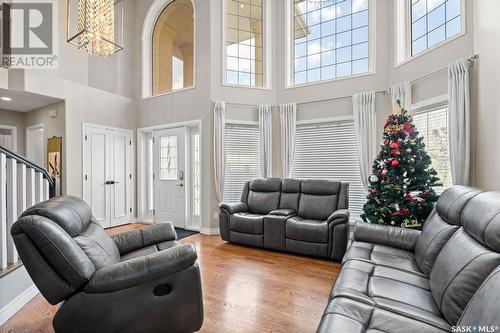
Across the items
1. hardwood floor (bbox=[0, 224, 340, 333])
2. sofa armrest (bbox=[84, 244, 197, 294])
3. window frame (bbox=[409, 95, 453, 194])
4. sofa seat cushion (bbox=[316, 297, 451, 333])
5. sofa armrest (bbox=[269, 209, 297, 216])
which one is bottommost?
hardwood floor (bbox=[0, 224, 340, 333])

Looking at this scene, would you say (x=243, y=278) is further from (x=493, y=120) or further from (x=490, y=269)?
(x=493, y=120)

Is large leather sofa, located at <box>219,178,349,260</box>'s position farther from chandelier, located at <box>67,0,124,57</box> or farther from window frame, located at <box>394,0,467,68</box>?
chandelier, located at <box>67,0,124,57</box>

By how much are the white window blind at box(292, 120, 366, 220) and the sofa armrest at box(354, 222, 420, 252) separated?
1.94m

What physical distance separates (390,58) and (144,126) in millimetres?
5108

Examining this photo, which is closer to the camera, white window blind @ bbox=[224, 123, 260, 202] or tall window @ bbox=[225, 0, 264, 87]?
white window blind @ bbox=[224, 123, 260, 202]

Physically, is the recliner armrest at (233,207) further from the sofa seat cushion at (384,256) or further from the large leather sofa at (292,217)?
the sofa seat cushion at (384,256)

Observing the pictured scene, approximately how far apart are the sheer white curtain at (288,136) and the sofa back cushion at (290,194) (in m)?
0.50

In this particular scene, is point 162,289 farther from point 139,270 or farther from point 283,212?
point 283,212

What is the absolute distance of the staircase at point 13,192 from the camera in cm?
220

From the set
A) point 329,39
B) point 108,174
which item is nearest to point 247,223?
point 108,174

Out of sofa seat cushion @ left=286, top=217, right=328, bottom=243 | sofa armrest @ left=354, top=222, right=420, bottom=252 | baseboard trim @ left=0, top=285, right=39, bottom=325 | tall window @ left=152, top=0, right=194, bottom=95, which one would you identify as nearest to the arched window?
tall window @ left=152, top=0, right=194, bottom=95

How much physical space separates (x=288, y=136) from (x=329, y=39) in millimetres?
2036

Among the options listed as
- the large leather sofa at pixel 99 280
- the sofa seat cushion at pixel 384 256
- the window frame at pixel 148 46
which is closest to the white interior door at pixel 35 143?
the window frame at pixel 148 46

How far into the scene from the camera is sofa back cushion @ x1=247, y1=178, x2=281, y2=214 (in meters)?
4.47
